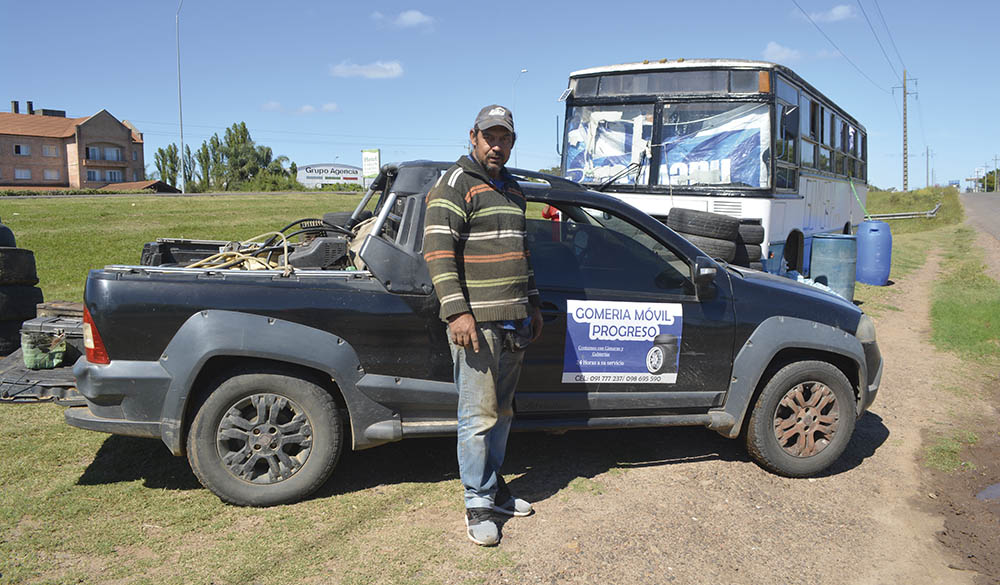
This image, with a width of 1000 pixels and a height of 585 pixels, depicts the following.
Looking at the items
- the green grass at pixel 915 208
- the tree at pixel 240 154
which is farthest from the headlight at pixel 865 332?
the tree at pixel 240 154

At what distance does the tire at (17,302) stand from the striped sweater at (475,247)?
4.04 m

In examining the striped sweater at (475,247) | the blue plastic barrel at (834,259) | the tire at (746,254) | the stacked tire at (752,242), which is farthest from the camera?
the blue plastic barrel at (834,259)

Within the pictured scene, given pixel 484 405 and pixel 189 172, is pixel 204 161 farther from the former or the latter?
pixel 484 405

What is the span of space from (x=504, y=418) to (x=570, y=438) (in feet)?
5.35

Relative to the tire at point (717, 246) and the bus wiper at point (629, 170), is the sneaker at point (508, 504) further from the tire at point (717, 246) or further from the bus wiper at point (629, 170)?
the bus wiper at point (629, 170)

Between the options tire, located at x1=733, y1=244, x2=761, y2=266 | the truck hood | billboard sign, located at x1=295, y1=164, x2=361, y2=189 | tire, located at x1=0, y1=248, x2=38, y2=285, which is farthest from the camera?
billboard sign, located at x1=295, y1=164, x2=361, y2=189

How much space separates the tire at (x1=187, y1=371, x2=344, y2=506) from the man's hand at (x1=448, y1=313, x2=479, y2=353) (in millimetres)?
976

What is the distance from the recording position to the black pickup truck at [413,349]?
3820 mm

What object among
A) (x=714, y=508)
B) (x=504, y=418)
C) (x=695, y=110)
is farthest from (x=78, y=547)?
(x=695, y=110)

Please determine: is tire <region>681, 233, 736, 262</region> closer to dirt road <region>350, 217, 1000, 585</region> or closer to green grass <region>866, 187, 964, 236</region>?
dirt road <region>350, 217, 1000, 585</region>

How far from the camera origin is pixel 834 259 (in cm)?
1153

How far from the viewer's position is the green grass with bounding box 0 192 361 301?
12.6 metres

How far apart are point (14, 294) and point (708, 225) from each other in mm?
6210

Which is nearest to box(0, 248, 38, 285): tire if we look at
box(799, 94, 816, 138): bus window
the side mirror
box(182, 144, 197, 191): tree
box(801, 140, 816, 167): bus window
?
the side mirror
